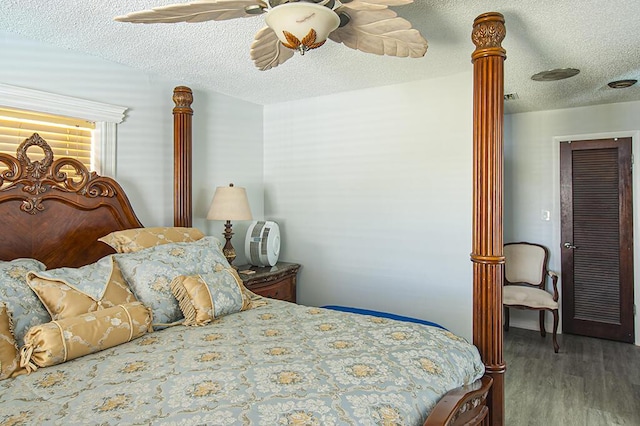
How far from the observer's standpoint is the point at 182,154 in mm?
3172

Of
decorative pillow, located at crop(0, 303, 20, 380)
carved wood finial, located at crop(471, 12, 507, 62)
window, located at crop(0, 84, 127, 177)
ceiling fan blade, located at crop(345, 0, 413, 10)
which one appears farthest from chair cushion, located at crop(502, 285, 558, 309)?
decorative pillow, located at crop(0, 303, 20, 380)

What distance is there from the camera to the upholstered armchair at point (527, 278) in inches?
159

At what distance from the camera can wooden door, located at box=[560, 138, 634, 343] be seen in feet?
13.4

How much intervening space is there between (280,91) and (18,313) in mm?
2744

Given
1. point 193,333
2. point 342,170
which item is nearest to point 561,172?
point 342,170

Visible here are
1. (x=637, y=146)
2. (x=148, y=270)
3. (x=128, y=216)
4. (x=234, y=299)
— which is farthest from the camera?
(x=637, y=146)

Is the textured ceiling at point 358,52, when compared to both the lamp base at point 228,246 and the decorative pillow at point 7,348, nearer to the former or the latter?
the lamp base at point 228,246

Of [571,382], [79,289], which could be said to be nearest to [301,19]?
[79,289]

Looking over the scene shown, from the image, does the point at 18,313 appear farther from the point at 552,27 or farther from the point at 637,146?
the point at 637,146

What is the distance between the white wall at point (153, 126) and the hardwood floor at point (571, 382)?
2.78 meters

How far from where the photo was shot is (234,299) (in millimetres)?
2281

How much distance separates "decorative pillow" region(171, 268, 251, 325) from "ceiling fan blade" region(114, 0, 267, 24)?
126 centimetres

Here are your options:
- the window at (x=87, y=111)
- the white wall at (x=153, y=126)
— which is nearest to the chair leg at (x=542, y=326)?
the white wall at (x=153, y=126)

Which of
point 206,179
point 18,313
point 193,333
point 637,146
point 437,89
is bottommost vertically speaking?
point 193,333
